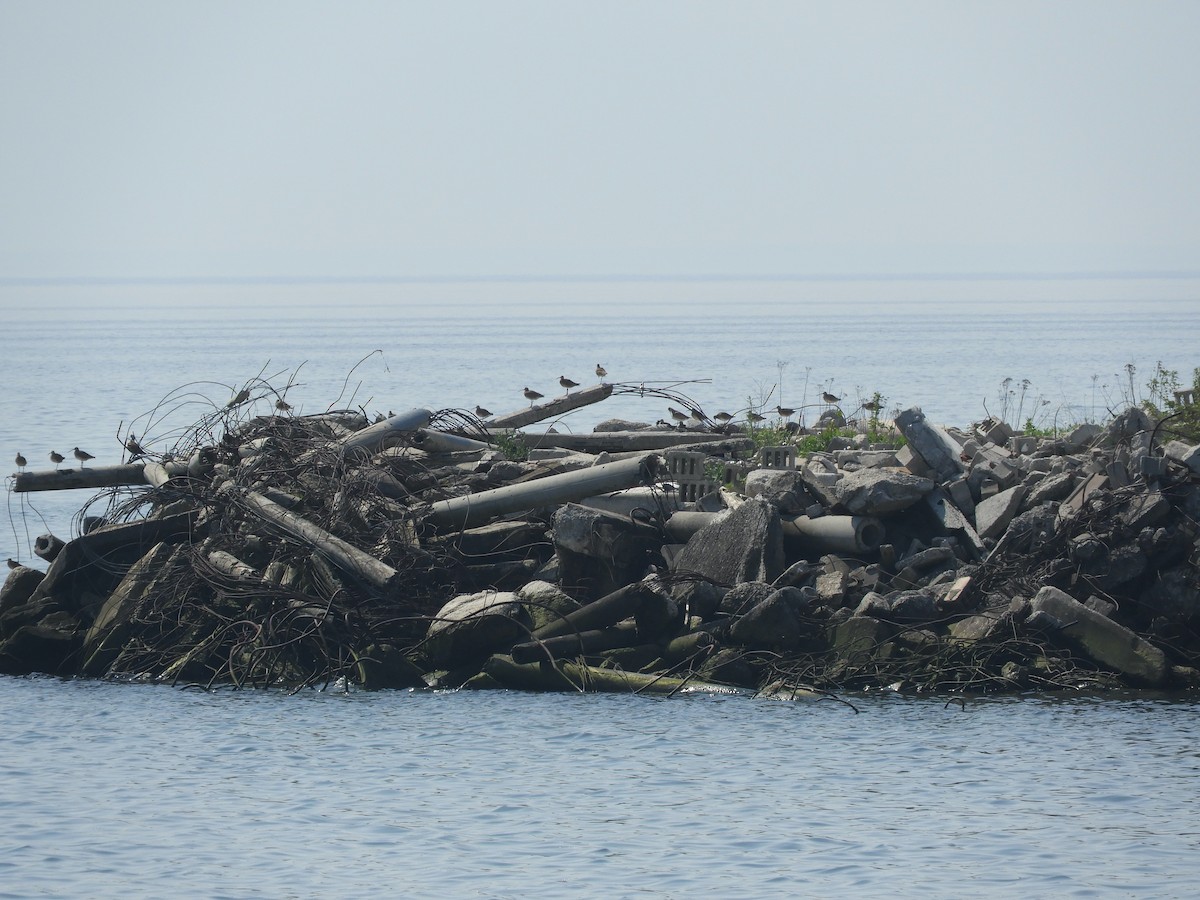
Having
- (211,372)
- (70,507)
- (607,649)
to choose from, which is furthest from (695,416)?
(211,372)

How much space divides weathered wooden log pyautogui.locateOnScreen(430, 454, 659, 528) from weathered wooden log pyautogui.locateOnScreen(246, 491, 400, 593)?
118 centimetres

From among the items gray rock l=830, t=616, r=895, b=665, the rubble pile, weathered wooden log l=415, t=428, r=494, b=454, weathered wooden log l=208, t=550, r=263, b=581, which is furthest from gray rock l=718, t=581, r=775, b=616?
weathered wooden log l=415, t=428, r=494, b=454

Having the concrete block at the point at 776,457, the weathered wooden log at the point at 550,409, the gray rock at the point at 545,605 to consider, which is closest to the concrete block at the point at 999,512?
the concrete block at the point at 776,457

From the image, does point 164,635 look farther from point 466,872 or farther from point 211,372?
point 211,372

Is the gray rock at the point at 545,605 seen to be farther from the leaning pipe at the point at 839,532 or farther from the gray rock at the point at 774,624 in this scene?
the leaning pipe at the point at 839,532

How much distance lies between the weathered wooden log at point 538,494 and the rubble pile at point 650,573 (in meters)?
0.03

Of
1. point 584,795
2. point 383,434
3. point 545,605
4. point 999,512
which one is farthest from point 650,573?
point 383,434

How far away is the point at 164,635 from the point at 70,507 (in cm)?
1775

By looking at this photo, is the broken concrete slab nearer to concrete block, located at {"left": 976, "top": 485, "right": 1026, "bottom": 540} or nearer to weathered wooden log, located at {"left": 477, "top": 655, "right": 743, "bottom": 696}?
concrete block, located at {"left": 976, "top": 485, "right": 1026, "bottom": 540}

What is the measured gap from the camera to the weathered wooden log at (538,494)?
58.7 feet

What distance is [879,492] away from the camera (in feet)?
55.3

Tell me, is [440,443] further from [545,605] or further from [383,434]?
[545,605]

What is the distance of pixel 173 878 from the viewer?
1149 cm

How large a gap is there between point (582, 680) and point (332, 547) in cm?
344
